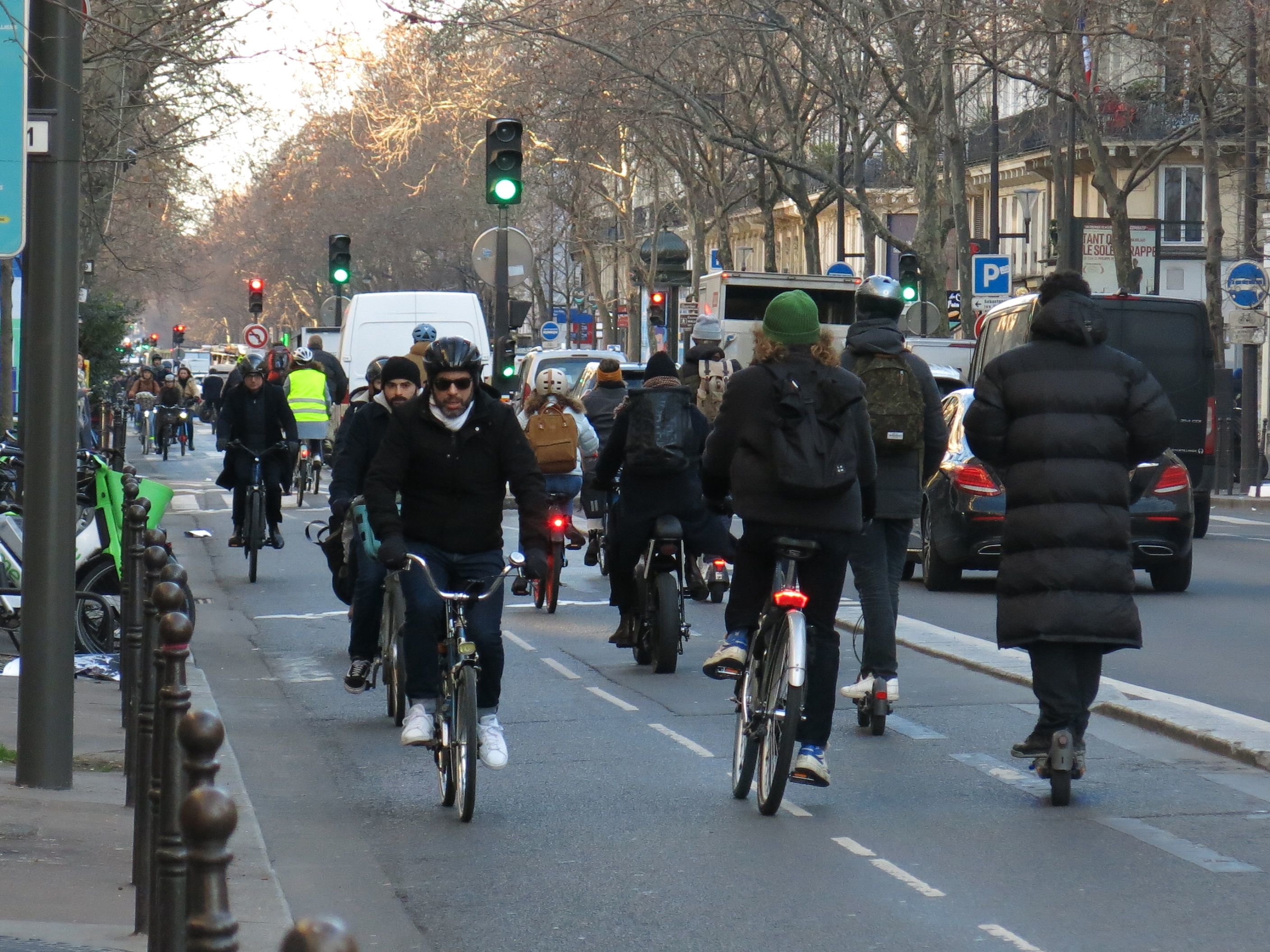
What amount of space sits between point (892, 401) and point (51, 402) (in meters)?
3.54

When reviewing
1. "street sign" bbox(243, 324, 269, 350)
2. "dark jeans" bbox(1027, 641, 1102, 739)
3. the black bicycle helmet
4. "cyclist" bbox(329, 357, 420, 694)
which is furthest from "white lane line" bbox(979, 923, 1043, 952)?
"street sign" bbox(243, 324, 269, 350)

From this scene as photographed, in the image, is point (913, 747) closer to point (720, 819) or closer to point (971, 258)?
point (720, 819)

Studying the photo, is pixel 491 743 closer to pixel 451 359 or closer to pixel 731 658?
pixel 731 658

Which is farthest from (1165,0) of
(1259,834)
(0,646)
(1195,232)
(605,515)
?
(1195,232)

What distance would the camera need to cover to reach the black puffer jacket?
7.65m

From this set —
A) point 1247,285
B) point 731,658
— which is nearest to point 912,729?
point 731,658

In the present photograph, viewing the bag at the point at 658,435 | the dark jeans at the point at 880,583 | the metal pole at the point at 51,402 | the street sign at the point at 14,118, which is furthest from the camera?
the bag at the point at 658,435

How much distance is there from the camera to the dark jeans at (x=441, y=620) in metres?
7.68

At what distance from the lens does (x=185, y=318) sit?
557 ft

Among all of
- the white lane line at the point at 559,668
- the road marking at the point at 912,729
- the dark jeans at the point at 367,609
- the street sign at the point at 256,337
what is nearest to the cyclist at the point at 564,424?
the white lane line at the point at 559,668

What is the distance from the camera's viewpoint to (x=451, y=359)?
7672 millimetres

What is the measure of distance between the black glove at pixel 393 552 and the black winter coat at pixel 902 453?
233cm

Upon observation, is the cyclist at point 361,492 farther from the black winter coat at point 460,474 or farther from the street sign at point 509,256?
the street sign at point 509,256

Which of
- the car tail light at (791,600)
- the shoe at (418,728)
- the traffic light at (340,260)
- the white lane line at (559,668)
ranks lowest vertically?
the white lane line at (559,668)
